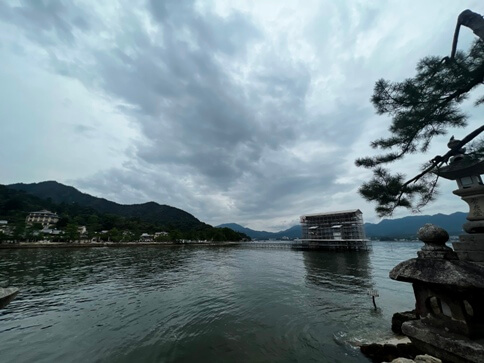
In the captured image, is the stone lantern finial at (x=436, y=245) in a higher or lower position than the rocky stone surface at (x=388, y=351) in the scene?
higher

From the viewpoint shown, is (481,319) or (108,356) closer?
(481,319)

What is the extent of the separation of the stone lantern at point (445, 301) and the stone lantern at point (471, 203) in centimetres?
331

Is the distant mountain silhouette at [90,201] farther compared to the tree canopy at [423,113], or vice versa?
the distant mountain silhouette at [90,201]

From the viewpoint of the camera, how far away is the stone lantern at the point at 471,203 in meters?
5.18

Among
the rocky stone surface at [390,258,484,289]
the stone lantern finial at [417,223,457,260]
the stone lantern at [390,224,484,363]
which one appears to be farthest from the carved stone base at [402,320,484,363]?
the stone lantern finial at [417,223,457,260]

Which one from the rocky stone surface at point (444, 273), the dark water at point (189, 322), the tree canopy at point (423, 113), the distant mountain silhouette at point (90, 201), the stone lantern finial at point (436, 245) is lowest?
the dark water at point (189, 322)

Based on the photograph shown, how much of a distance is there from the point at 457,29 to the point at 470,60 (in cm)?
66

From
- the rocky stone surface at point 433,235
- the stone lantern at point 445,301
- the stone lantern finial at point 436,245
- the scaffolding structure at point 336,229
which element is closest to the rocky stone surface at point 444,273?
the stone lantern at point 445,301

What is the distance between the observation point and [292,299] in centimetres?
1398

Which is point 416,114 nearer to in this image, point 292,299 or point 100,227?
point 292,299

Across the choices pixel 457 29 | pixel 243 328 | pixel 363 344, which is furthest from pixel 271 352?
pixel 457 29

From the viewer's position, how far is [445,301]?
2.73m

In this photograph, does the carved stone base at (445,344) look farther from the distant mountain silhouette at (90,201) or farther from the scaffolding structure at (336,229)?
the distant mountain silhouette at (90,201)

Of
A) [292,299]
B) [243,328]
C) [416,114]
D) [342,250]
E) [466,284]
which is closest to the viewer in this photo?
[466,284]
